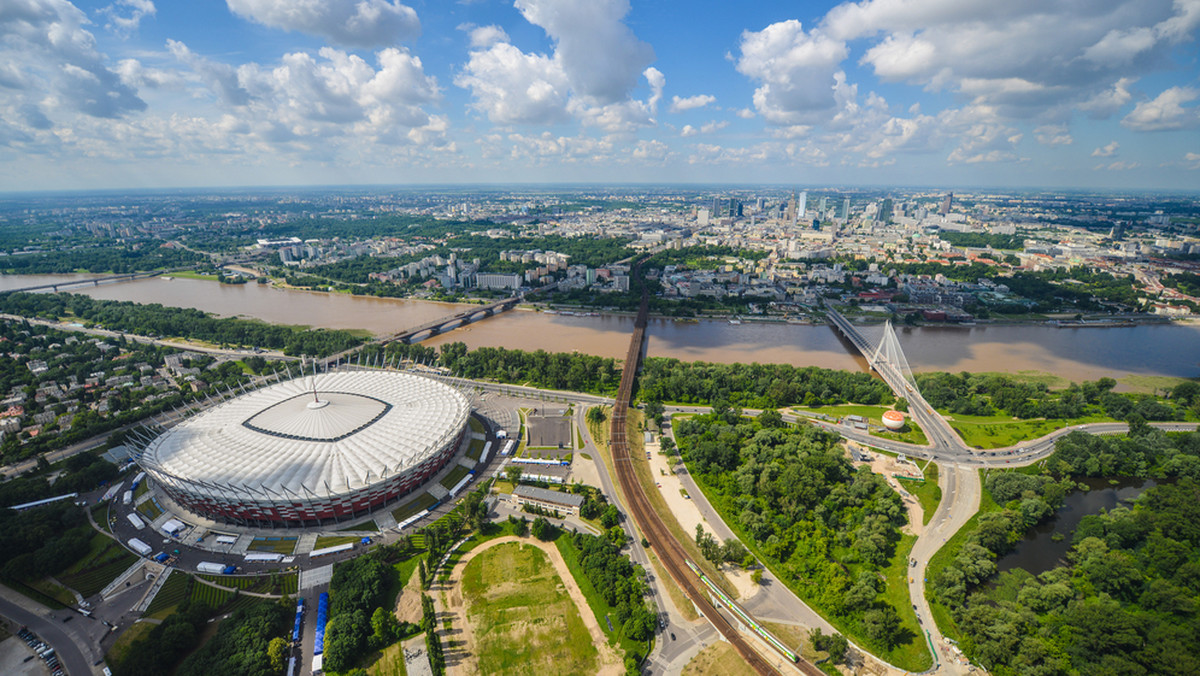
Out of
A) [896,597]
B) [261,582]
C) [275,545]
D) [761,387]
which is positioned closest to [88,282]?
[275,545]

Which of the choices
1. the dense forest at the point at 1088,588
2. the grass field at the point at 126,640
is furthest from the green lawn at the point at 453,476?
Result: the dense forest at the point at 1088,588

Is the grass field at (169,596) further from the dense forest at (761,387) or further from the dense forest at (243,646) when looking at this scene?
the dense forest at (761,387)

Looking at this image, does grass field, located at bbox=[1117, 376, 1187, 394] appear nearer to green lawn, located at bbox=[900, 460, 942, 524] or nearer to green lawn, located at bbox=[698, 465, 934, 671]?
green lawn, located at bbox=[900, 460, 942, 524]

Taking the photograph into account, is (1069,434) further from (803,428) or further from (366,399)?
(366,399)

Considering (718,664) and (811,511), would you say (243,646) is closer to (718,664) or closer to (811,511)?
(718,664)

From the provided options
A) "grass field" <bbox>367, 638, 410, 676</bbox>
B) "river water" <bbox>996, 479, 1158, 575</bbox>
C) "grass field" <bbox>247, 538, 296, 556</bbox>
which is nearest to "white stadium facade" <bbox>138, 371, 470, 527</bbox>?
"grass field" <bbox>247, 538, 296, 556</bbox>
